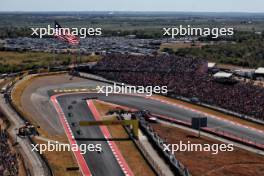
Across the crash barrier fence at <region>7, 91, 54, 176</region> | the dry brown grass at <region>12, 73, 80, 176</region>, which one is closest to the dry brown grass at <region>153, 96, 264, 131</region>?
the dry brown grass at <region>12, 73, 80, 176</region>

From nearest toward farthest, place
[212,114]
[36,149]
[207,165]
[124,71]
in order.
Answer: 1. [207,165]
2. [36,149]
3. [212,114]
4. [124,71]

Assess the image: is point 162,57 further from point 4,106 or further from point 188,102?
point 4,106

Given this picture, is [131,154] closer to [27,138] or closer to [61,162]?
[61,162]

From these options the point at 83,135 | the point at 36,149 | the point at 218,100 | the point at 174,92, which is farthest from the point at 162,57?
the point at 36,149

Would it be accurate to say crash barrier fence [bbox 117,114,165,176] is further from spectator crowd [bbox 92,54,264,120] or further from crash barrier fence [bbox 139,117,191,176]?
spectator crowd [bbox 92,54,264,120]

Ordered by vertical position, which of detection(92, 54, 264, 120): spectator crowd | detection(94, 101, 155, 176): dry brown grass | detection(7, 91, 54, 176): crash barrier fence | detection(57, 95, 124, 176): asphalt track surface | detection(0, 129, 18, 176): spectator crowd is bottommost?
detection(94, 101, 155, 176): dry brown grass

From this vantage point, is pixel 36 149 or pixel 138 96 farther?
pixel 138 96
